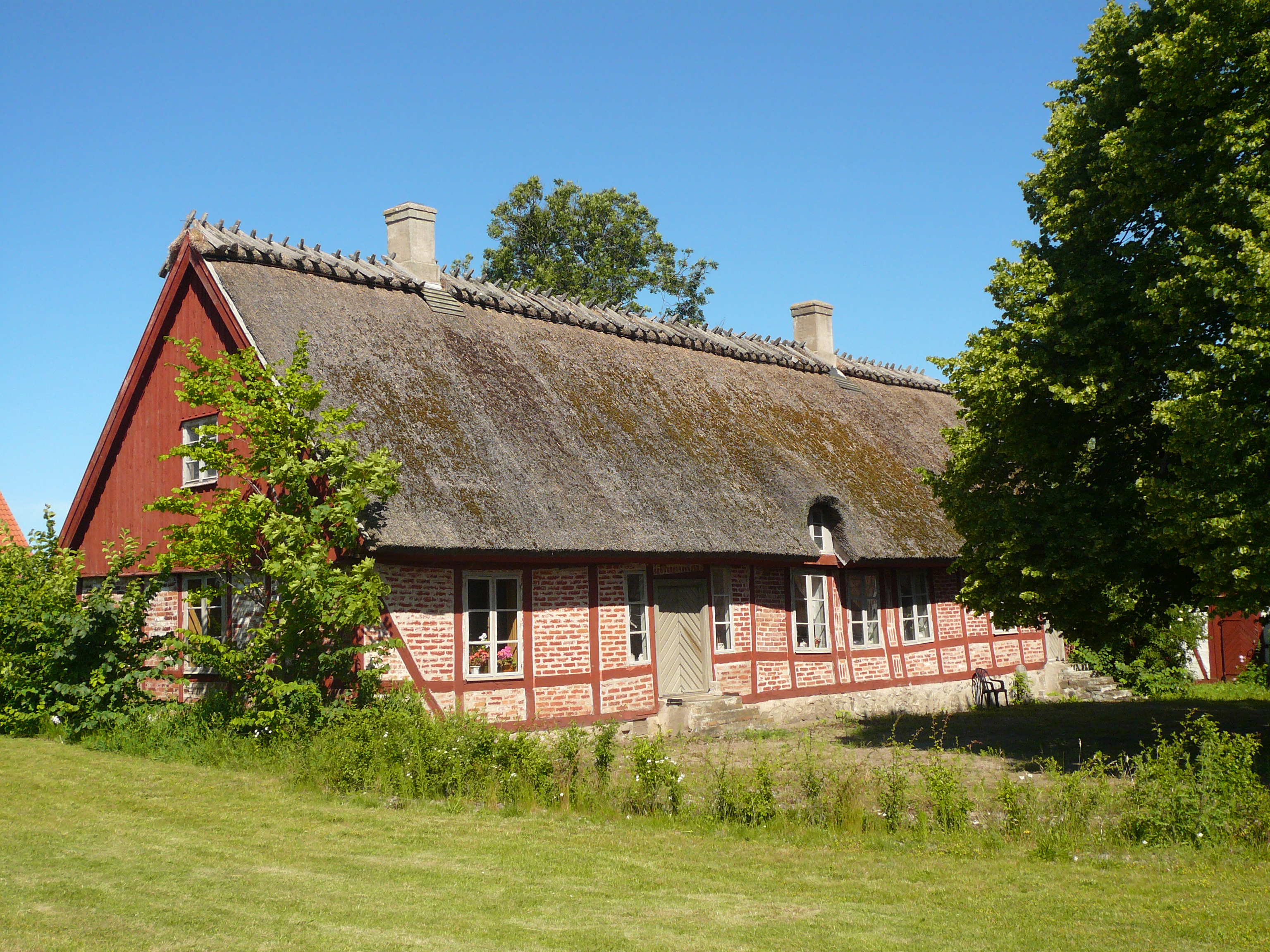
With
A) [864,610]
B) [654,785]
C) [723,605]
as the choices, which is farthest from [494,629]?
[864,610]

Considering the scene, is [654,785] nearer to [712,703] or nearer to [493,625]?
[493,625]

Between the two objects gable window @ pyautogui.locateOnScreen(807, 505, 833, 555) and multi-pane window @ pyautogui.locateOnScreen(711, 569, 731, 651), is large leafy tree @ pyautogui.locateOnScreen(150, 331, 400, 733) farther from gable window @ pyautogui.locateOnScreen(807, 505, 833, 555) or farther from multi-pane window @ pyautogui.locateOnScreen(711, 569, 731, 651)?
gable window @ pyautogui.locateOnScreen(807, 505, 833, 555)

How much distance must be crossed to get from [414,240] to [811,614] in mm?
9049

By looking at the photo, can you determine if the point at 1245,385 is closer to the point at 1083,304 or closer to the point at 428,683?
the point at 1083,304

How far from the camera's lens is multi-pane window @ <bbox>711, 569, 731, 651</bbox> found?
55.7 ft

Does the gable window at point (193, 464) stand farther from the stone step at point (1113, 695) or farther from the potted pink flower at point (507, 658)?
the stone step at point (1113, 695)

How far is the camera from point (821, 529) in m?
18.5

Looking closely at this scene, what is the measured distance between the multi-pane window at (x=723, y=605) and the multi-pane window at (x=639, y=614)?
1541mm

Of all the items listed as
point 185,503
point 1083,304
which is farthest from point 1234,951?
point 185,503

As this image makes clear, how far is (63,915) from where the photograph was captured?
20.0ft

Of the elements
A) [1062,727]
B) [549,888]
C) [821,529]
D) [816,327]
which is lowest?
[549,888]

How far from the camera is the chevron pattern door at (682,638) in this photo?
53.9ft

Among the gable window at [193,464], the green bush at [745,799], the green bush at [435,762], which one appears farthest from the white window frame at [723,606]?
the green bush at [745,799]

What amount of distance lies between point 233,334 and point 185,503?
2.63 metres
